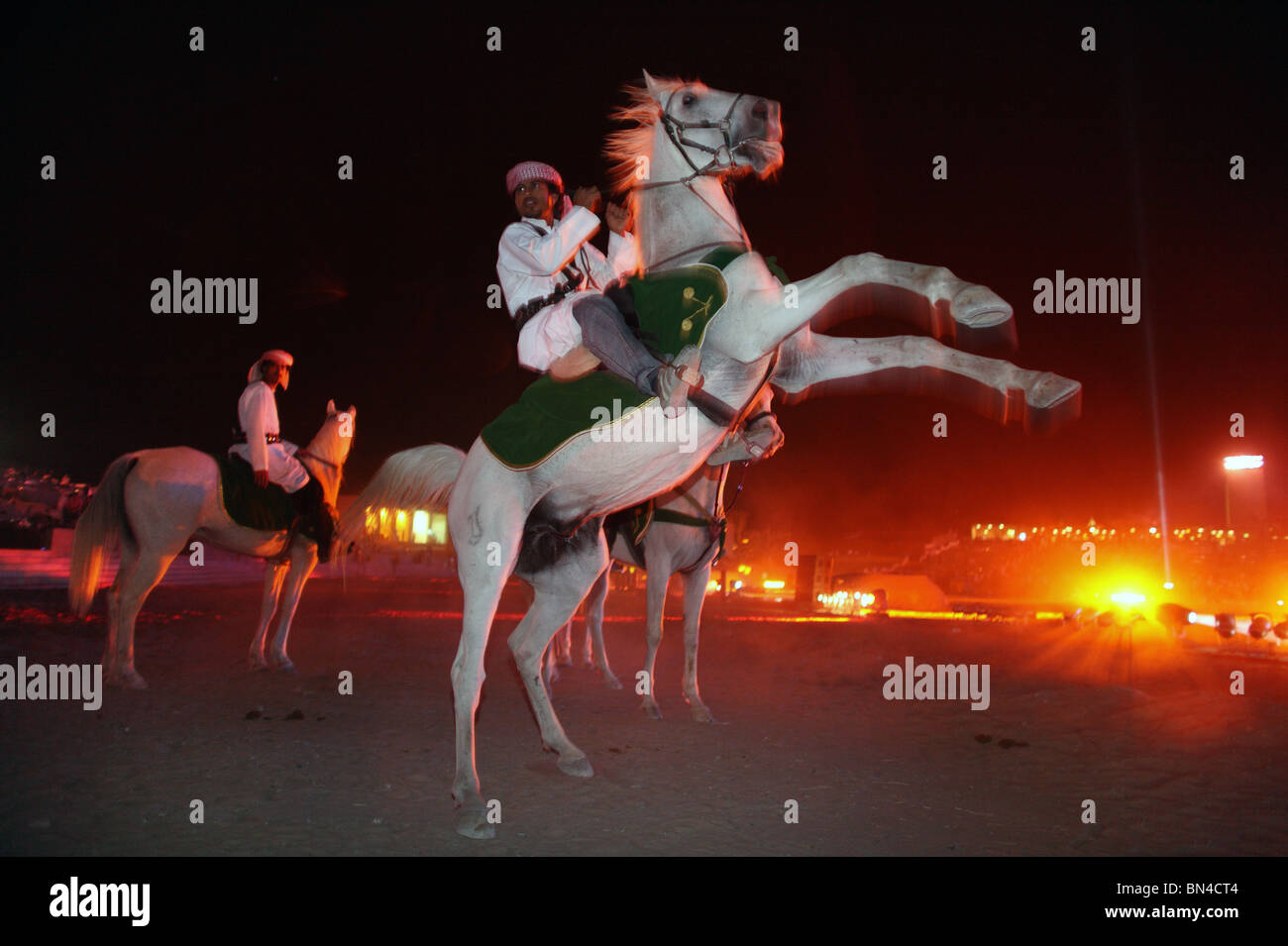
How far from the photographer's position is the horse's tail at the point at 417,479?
6.36 meters

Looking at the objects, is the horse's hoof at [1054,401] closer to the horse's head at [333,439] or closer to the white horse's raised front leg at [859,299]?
the white horse's raised front leg at [859,299]

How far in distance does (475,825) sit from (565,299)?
9.28 ft

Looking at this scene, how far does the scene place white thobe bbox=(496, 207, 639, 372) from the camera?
481cm

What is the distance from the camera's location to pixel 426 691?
336 inches

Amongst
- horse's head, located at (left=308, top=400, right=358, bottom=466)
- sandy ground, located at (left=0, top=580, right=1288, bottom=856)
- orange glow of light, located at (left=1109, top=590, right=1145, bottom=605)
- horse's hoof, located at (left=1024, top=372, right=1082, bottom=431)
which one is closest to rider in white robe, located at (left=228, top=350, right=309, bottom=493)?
horse's head, located at (left=308, top=400, right=358, bottom=466)

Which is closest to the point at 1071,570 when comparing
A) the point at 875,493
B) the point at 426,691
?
the point at 875,493

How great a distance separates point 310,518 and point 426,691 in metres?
2.66

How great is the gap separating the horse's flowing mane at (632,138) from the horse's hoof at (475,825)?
3298 millimetres

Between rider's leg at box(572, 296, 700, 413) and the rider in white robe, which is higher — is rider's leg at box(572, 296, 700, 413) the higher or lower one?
the lower one

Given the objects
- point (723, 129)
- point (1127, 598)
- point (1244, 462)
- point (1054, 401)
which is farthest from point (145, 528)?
point (1244, 462)

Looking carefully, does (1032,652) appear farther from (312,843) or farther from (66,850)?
(66,850)

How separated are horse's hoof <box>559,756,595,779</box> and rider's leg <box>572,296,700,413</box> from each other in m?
2.48

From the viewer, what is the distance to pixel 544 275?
16.5 feet

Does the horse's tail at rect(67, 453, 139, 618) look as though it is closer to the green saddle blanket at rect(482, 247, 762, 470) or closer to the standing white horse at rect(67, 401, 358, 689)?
the standing white horse at rect(67, 401, 358, 689)
